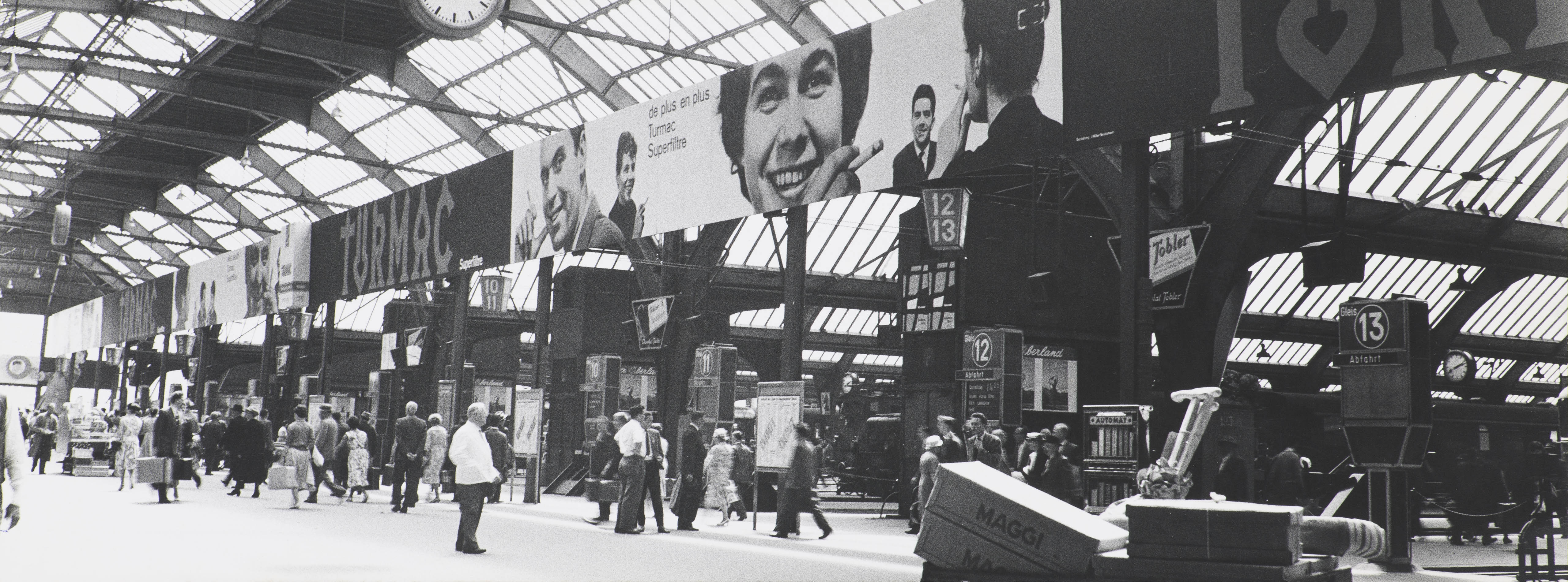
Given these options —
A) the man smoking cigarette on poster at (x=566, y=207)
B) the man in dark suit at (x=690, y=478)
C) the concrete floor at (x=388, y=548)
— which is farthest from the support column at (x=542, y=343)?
the man in dark suit at (x=690, y=478)

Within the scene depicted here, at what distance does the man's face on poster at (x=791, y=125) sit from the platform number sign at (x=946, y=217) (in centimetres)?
334

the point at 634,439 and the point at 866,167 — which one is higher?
the point at 866,167

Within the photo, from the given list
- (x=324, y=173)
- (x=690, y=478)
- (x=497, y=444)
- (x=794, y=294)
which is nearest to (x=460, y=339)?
(x=497, y=444)

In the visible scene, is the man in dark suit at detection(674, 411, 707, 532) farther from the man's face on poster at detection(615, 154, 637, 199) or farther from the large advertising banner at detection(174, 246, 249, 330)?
the large advertising banner at detection(174, 246, 249, 330)

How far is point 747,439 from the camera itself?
34.0 m

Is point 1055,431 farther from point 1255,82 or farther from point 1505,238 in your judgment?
point 1505,238

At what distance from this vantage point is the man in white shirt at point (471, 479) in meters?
11.9

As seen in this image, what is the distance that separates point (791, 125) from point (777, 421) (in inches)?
134

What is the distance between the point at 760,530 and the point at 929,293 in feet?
23.8

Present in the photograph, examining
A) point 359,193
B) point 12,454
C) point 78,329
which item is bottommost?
point 12,454

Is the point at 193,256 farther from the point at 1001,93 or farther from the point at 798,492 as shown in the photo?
the point at 1001,93

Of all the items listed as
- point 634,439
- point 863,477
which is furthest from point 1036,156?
point 863,477

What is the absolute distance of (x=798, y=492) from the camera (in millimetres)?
15078

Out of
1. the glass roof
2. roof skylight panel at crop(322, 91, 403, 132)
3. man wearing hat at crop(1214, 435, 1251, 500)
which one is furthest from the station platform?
roof skylight panel at crop(322, 91, 403, 132)
